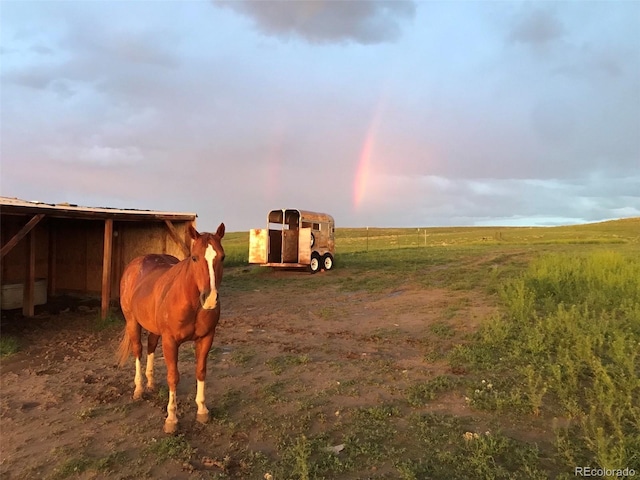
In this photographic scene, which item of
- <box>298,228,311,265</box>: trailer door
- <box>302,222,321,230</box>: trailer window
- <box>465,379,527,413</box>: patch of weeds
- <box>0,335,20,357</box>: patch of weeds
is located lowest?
<box>0,335,20,357</box>: patch of weeds

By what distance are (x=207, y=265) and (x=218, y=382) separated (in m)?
2.91

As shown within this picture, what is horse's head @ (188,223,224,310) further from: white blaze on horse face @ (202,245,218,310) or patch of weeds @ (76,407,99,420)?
patch of weeds @ (76,407,99,420)

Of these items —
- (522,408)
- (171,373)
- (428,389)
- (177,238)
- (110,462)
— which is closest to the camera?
(110,462)

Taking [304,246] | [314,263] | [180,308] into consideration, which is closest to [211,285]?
[180,308]

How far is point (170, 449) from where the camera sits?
4340 millimetres

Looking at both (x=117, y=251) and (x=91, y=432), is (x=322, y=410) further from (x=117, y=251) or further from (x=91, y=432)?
(x=117, y=251)

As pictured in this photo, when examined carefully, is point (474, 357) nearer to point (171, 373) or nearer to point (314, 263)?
point (171, 373)

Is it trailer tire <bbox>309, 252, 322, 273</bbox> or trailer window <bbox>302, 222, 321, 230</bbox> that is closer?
trailer tire <bbox>309, 252, 322, 273</bbox>

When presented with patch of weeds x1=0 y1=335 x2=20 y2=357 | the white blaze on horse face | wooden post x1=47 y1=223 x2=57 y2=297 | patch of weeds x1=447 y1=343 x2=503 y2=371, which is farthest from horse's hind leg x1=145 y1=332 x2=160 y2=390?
wooden post x1=47 y1=223 x2=57 y2=297

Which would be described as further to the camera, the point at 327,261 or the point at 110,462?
the point at 327,261

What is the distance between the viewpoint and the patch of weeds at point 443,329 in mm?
9016

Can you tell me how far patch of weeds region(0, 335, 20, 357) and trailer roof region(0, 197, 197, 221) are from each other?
256 centimetres

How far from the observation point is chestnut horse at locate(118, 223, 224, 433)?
430 cm

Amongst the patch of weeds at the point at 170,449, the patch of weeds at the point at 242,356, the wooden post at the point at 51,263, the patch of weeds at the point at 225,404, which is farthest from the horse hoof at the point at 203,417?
the wooden post at the point at 51,263
